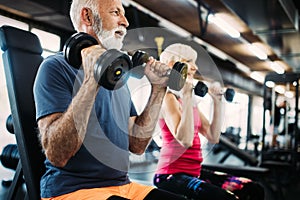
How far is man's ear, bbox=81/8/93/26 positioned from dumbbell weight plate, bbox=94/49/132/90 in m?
0.40

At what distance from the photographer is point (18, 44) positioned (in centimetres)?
136

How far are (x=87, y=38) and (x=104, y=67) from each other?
0.47ft

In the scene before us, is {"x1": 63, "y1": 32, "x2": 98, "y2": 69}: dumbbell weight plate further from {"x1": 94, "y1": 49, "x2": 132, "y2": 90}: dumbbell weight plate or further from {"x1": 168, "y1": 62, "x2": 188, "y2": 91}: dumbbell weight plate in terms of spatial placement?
{"x1": 168, "y1": 62, "x2": 188, "y2": 91}: dumbbell weight plate

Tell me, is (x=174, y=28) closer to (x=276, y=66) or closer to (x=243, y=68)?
(x=276, y=66)

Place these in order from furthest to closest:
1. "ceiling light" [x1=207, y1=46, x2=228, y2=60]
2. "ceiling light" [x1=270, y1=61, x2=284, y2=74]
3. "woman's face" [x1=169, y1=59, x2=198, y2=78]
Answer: "ceiling light" [x1=270, y1=61, x2=284, y2=74] < "ceiling light" [x1=207, y1=46, x2=228, y2=60] < "woman's face" [x1=169, y1=59, x2=198, y2=78]

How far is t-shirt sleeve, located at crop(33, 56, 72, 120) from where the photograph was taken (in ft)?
3.41

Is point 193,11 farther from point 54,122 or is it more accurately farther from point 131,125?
point 54,122

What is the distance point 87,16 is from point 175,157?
2.94 ft

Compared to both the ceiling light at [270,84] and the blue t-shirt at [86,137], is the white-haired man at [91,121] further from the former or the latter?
the ceiling light at [270,84]

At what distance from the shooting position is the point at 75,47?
939 millimetres

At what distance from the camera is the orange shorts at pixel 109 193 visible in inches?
42.4

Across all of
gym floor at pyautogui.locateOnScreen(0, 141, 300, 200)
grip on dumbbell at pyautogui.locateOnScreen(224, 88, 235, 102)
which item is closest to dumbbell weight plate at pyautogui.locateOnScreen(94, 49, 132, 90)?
gym floor at pyautogui.locateOnScreen(0, 141, 300, 200)

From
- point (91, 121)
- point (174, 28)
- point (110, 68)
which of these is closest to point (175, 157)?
point (91, 121)

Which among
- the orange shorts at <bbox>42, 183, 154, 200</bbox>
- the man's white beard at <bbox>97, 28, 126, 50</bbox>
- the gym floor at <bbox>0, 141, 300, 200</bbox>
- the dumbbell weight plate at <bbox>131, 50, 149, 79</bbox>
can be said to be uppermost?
the man's white beard at <bbox>97, 28, 126, 50</bbox>
